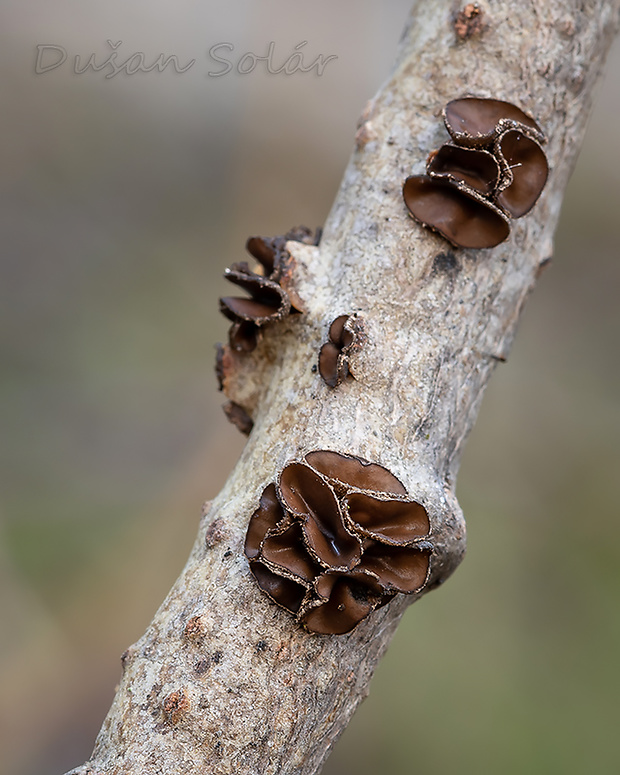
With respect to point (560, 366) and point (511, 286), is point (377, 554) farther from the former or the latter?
point (560, 366)

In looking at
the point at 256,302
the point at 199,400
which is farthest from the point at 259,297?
the point at 199,400

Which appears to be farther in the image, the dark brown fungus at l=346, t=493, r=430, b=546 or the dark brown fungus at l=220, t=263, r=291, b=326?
the dark brown fungus at l=220, t=263, r=291, b=326

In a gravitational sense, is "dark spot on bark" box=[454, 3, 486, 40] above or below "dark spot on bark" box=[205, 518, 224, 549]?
above

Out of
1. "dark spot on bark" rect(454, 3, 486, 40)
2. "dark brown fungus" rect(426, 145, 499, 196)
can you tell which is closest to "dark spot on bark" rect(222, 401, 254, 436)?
"dark brown fungus" rect(426, 145, 499, 196)

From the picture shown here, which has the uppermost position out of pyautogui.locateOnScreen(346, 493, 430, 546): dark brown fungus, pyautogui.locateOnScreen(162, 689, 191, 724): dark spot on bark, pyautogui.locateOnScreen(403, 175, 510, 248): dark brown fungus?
pyautogui.locateOnScreen(403, 175, 510, 248): dark brown fungus

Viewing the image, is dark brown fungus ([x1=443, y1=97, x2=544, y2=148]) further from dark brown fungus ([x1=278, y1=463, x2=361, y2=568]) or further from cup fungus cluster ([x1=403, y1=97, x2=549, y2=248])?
dark brown fungus ([x1=278, y1=463, x2=361, y2=568])

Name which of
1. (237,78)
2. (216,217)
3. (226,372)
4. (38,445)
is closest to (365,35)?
(237,78)

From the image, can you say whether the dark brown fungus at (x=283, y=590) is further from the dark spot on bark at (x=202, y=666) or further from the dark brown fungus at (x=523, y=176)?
the dark brown fungus at (x=523, y=176)
